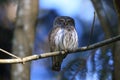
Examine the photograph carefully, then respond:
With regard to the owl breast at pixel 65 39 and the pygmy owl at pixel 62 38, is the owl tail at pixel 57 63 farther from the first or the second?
the owl breast at pixel 65 39

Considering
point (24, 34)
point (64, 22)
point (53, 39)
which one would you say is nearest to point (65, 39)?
point (53, 39)

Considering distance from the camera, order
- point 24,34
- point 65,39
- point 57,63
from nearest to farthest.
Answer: point 65,39 → point 57,63 → point 24,34

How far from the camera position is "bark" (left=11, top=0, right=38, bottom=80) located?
5904mm

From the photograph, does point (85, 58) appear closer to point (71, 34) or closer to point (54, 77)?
point (71, 34)

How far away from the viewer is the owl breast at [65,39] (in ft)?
17.8

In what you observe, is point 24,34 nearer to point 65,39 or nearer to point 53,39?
point 53,39

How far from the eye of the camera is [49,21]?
9.67m

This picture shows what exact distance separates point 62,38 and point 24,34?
2.70ft

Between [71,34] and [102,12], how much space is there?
0.43m

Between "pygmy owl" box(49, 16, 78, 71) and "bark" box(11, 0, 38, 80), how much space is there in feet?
1.51

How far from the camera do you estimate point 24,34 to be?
619cm

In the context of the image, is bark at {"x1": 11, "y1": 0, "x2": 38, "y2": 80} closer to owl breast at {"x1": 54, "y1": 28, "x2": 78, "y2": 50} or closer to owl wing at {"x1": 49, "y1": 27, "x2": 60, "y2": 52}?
owl wing at {"x1": 49, "y1": 27, "x2": 60, "y2": 52}

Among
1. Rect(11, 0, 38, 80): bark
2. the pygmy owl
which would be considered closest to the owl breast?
the pygmy owl

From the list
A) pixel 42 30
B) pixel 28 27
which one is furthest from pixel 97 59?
pixel 42 30
